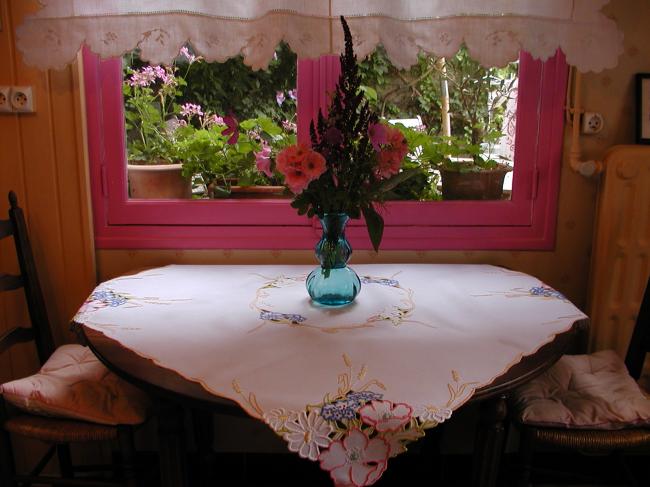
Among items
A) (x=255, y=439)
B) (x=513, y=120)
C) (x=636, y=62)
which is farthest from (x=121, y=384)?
(x=636, y=62)

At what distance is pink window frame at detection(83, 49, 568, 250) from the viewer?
6.49 ft

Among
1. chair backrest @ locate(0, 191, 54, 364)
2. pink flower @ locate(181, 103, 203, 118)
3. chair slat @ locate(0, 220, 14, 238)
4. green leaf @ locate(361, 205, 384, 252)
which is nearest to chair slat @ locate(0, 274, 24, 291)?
chair backrest @ locate(0, 191, 54, 364)

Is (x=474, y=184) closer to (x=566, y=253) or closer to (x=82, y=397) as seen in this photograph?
(x=566, y=253)

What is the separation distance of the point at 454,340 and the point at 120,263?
1253 millimetres

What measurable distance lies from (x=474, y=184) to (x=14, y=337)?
1.55 meters

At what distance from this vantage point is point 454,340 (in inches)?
50.0

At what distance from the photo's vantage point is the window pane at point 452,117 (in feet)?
6.66

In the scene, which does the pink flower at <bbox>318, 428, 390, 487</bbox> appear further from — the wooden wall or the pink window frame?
the wooden wall

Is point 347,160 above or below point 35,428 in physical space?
above

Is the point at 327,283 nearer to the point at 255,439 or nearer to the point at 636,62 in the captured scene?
the point at 255,439

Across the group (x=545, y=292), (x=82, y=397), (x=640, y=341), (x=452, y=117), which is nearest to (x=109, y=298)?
(x=82, y=397)

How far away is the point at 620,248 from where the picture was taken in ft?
6.15

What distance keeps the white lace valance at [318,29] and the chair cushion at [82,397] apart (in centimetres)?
91

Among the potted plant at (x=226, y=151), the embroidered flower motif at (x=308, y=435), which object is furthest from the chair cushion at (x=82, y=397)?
the potted plant at (x=226, y=151)
